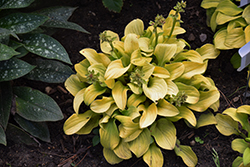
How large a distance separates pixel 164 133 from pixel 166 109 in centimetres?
22

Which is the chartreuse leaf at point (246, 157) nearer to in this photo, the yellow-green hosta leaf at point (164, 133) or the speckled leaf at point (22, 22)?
the yellow-green hosta leaf at point (164, 133)

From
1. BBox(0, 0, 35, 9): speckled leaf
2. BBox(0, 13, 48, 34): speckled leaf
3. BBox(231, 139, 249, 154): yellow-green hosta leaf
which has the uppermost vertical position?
BBox(0, 0, 35, 9): speckled leaf

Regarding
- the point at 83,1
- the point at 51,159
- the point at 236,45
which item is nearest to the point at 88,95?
the point at 51,159

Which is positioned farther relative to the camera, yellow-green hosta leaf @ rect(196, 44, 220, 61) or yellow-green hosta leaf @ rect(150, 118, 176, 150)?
yellow-green hosta leaf @ rect(196, 44, 220, 61)

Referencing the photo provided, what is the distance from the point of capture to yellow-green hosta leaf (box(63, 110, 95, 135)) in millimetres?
1822

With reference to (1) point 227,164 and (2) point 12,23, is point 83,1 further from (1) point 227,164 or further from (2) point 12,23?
(1) point 227,164

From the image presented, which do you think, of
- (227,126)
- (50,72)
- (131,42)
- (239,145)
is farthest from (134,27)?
(239,145)

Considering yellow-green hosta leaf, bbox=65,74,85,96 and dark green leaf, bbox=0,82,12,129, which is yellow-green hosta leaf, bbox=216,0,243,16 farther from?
dark green leaf, bbox=0,82,12,129

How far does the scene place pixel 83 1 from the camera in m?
2.45

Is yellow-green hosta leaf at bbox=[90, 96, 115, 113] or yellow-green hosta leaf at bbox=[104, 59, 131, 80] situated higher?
yellow-green hosta leaf at bbox=[104, 59, 131, 80]

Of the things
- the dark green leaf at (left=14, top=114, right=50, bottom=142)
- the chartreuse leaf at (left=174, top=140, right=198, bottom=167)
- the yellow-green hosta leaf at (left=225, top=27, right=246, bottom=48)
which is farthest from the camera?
the yellow-green hosta leaf at (left=225, top=27, right=246, bottom=48)

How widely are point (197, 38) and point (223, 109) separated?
0.78m

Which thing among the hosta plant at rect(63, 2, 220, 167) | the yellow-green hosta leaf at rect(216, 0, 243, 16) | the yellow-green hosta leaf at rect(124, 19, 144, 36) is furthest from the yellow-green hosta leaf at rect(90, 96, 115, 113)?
the yellow-green hosta leaf at rect(216, 0, 243, 16)

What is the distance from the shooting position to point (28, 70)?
5.48ft
